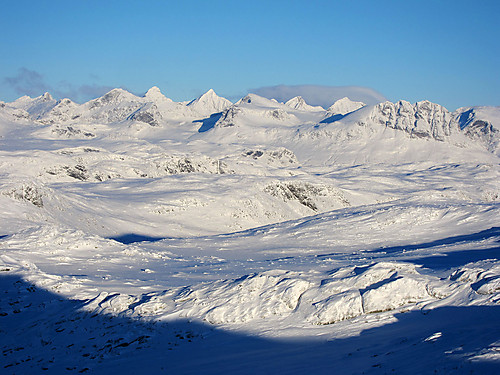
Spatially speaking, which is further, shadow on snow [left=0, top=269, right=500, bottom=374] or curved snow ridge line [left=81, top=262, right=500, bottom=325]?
curved snow ridge line [left=81, top=262, right=500, bottom=325]

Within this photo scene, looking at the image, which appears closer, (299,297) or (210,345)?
(210,345)

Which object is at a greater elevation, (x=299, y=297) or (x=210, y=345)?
(x=299, y=297)

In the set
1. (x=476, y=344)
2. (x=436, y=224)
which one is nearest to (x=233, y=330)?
(x=476, y=344)

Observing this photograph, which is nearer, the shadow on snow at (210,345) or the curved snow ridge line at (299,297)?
the shadow on snow at (210,345)

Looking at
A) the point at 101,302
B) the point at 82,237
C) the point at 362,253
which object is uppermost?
the point at 82,237

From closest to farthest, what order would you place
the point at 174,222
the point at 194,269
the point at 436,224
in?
the point at 194,269, the point at 436,224, the point at 174,222

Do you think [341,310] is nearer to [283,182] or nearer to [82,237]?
[82,237]

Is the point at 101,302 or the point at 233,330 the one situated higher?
the point at 101,302

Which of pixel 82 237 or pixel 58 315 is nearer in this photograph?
pixel 58 315
